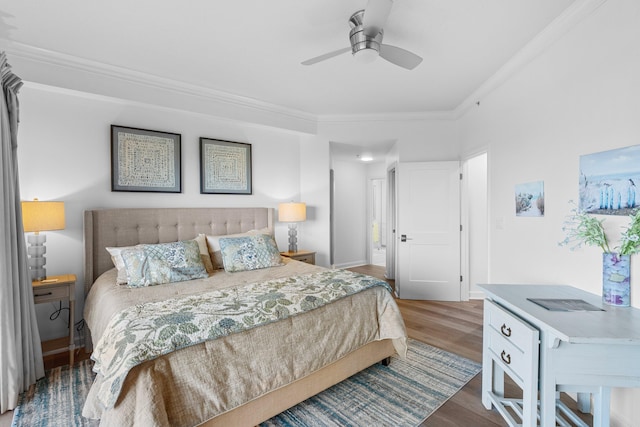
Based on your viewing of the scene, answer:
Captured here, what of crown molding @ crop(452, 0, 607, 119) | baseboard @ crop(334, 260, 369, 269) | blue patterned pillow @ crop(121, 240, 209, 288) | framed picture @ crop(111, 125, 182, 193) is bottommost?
baseboard @ crop(334, 260, 369, 269)

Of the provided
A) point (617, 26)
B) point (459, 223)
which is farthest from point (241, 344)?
point (459, 223)

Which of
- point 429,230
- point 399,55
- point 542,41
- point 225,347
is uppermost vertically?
point 542,41

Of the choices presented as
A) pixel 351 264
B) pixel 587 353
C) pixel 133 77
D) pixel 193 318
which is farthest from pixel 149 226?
pixel 351 264

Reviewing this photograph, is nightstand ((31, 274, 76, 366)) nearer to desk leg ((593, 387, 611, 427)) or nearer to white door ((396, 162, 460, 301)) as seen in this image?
desk leg ((593, 387, 611, 427))

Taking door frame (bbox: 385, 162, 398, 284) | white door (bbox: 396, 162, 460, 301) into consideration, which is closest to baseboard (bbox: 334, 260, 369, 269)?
door frame (bbox: 385, 162, 398, 284)

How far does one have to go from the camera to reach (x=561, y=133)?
7.48ft

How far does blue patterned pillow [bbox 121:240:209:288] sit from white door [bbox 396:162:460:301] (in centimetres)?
291

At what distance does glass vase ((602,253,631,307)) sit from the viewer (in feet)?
5.54

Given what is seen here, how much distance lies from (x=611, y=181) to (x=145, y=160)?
3978 millimetres

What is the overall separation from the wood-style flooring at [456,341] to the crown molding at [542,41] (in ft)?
8.71

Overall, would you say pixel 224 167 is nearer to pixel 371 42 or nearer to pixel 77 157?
pixel 77 157

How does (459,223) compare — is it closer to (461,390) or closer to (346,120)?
(346,120)

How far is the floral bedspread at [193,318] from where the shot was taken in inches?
55.9

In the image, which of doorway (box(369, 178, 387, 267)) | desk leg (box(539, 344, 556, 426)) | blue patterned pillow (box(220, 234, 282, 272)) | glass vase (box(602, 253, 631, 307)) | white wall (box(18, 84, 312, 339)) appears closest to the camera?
desk leg (box(539, 344, 556, 426))
